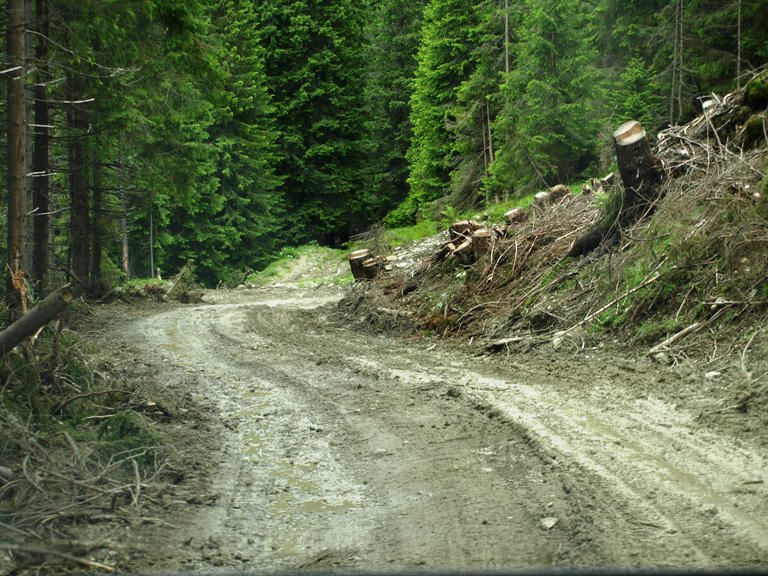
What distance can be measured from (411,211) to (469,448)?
1320 inches

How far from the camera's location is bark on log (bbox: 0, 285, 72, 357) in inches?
197

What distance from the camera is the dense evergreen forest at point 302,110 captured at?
1234cm

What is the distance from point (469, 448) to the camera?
6285 mm

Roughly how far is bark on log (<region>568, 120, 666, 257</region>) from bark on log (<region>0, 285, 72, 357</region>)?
822cm

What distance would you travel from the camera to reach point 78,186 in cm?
1747

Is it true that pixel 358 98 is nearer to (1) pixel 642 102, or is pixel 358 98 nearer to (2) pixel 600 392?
(1) pixel 642 102

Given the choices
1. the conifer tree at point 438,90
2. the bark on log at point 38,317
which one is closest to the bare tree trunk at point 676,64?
the conifer tree at point 438,90

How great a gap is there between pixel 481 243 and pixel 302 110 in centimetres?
2607

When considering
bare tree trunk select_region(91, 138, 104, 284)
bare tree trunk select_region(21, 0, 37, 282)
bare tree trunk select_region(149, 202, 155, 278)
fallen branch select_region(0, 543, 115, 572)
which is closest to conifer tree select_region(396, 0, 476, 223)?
bare tree trunk select_region(149, 202, 155, 278)

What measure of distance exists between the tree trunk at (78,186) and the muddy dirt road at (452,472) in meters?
7.70

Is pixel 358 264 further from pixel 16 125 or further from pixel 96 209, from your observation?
pixel 16 125

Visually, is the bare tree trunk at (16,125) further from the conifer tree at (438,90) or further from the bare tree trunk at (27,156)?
the conifer tree at (438,90)

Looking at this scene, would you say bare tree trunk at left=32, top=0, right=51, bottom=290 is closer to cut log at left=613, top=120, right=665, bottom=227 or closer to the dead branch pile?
the dead branch pile

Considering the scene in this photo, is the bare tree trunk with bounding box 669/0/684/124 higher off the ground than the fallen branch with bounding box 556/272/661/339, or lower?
higher
